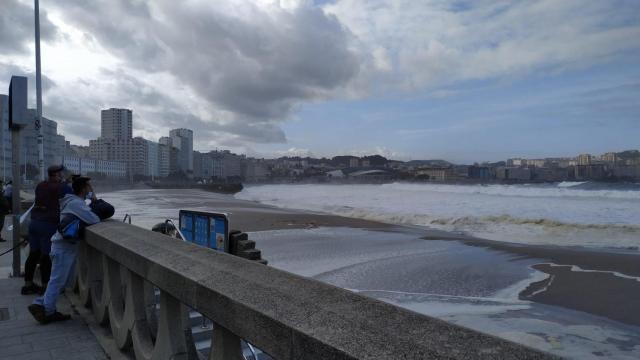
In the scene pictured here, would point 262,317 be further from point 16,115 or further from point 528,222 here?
point 528,222

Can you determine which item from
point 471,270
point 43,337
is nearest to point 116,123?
point 471,270

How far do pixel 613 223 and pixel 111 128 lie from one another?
102 metres

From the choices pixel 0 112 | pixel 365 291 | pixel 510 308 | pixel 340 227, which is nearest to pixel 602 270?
pixel 510 308

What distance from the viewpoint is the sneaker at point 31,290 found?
19.6 feet

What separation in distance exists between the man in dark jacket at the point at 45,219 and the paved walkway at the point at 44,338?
69 cm

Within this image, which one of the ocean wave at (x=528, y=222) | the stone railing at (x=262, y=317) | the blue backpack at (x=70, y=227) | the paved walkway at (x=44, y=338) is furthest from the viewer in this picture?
the ocean wave at (x=528, y=222)

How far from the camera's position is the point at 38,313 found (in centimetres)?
461

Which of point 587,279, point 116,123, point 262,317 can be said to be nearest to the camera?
point 262,317

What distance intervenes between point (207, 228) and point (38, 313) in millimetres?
3684

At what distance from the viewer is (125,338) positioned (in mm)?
3537

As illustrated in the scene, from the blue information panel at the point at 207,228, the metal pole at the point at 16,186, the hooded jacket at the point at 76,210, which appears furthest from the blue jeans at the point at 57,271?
the blue information panel at the point at 207,228

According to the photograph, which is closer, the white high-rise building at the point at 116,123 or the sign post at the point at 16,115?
the sign post at the point at 16,115

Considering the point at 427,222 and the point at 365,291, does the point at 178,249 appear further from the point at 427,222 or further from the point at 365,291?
the point at 427,222

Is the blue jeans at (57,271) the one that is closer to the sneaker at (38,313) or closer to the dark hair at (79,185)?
the sneaker at (38,313)
